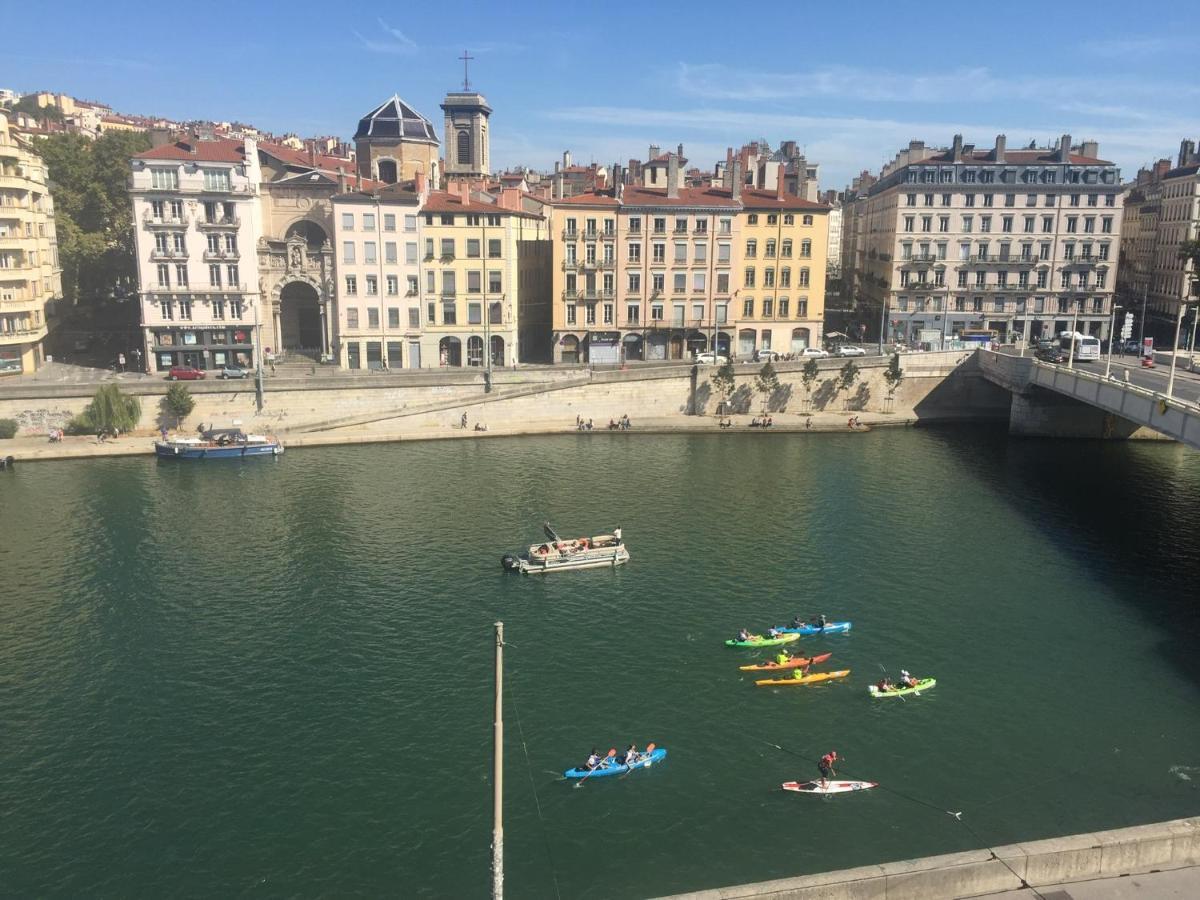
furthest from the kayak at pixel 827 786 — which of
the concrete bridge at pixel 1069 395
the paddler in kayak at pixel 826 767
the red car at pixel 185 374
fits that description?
the red car at pixel 185 374

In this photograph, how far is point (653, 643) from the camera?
43500 millimetres

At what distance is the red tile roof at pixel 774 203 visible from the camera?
100 metres

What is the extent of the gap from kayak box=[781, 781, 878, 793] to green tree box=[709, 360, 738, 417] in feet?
196

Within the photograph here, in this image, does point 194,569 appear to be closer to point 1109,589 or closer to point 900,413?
point 1109,589

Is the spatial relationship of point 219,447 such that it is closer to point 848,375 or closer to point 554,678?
point 554,678

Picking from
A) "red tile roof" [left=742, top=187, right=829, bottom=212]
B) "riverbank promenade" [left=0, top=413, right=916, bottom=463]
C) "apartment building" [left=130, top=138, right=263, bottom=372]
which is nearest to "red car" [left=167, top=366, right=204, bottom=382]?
"apartment building" [left=130, top=138, right=263, bottom=372]

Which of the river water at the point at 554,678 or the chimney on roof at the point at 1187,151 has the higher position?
the chimney on roof at the point at 1187,151

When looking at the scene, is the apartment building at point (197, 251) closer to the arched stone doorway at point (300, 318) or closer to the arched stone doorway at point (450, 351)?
the arched stone doorway at point (300, 318)

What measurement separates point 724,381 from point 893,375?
16.5 meters

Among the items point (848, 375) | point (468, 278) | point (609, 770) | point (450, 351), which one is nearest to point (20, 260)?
point (450, 351)

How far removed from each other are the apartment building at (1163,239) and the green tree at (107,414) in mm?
106622

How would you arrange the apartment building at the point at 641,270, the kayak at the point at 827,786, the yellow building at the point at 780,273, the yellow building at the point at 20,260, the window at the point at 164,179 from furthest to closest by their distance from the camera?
1. the yellow building at the point at 780,273
2. the apartment building at the point at 641,270
3. the window at the point at 164,179
4. the yellow building at the point at 20,260
5. the kayak at the point at 827,786

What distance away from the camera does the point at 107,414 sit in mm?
77688

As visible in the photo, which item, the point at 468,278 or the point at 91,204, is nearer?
the point at 468,278
